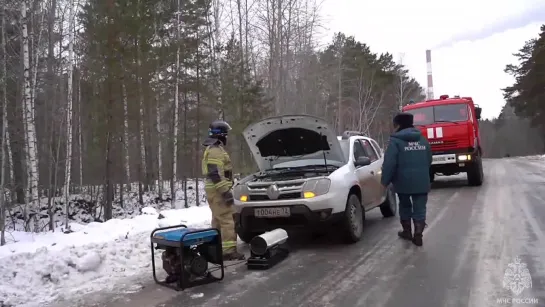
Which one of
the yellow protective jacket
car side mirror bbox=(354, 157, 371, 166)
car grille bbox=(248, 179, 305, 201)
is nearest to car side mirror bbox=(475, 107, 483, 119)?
car side mirror bbox=(354, 157, 371, 166)

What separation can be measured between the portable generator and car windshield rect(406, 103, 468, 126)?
9.87 metres

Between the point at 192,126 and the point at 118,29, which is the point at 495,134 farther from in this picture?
the point at 118,29

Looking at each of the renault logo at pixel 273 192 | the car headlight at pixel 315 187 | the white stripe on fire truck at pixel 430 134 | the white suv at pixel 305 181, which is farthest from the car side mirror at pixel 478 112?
the renault logo at pixel 273 192

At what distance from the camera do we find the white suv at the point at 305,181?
6398 mm

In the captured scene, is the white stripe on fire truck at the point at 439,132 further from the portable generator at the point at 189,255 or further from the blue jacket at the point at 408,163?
the portable generator at the point at 189,255

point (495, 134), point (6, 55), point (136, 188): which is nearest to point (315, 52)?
point (136, 188)

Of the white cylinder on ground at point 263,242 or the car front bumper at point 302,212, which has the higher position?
the car front bumper at point 302,212

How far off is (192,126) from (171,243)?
62.0 feet

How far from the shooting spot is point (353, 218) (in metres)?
6.89

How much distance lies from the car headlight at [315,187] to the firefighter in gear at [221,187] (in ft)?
3.57

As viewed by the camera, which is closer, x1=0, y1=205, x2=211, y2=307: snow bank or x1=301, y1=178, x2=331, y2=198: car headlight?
x1=0, y1=205, x2=211, y2=307: snow bank

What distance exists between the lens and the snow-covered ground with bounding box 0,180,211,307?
207 inches

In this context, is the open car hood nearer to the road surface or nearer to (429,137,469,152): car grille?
the road surface

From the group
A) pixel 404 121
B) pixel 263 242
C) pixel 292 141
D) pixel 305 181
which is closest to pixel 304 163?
pixel 292 141
